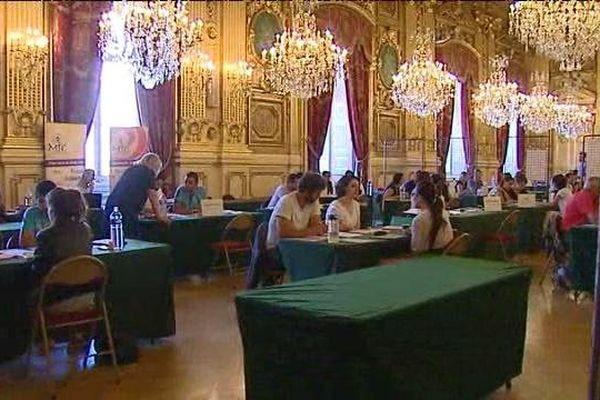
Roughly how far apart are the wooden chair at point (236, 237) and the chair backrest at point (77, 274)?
3.72 metres

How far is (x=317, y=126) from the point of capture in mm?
13312

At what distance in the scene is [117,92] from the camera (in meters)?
10.5

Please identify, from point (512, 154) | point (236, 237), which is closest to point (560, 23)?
point (236, 237)

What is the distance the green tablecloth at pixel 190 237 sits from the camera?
25.1 feet

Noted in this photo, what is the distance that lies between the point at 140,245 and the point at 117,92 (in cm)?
568

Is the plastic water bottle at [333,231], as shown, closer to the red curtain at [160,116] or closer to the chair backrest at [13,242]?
the chair backrest at [13,242]

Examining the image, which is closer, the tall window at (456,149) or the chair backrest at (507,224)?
the chair backrest at (507,224)

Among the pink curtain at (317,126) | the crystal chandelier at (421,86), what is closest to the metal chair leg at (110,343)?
the pink curtain at (317,126)

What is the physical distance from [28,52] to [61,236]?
206 inches

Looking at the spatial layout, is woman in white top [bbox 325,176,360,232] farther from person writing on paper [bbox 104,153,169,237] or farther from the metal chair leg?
the metal chair leg

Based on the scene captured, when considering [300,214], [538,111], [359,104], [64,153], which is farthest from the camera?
[538,111]

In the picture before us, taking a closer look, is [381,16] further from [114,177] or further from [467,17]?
[114,177]


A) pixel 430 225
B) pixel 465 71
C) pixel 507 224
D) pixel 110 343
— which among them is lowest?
pixel 110 343

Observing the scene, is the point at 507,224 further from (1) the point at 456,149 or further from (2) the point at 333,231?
(1) the point at 456,149
